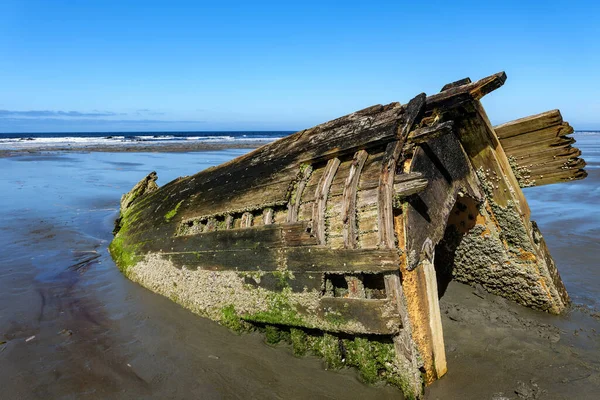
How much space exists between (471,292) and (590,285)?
1.87m

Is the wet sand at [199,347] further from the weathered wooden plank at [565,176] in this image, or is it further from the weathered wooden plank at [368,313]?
the weathered wooden plank at [565,176]

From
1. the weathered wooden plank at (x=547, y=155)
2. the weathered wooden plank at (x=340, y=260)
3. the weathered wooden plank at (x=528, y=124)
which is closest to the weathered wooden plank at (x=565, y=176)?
the weathered wooden plank at (x=547, y=155)

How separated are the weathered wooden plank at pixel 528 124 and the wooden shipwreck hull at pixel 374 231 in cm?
1

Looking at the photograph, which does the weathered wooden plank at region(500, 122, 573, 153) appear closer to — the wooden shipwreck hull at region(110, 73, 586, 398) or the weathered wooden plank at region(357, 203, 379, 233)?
the wooden shipwreck hull at region(110, 73, 586, 398)

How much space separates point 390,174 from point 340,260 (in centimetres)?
87

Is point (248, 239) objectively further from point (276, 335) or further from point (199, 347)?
point (199, 347)

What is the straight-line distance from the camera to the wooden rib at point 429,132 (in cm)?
342

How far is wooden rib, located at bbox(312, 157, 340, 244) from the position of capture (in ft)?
12.3

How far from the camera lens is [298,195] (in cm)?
415

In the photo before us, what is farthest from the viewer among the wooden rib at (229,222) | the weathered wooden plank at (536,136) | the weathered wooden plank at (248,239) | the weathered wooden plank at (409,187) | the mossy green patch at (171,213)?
the mossy green patch at (171,213)

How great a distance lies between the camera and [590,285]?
5844mm

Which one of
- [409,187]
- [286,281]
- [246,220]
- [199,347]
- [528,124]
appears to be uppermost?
[528,124]

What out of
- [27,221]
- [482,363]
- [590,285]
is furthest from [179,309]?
[27,221]

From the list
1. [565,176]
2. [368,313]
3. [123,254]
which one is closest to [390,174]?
[368,313]
